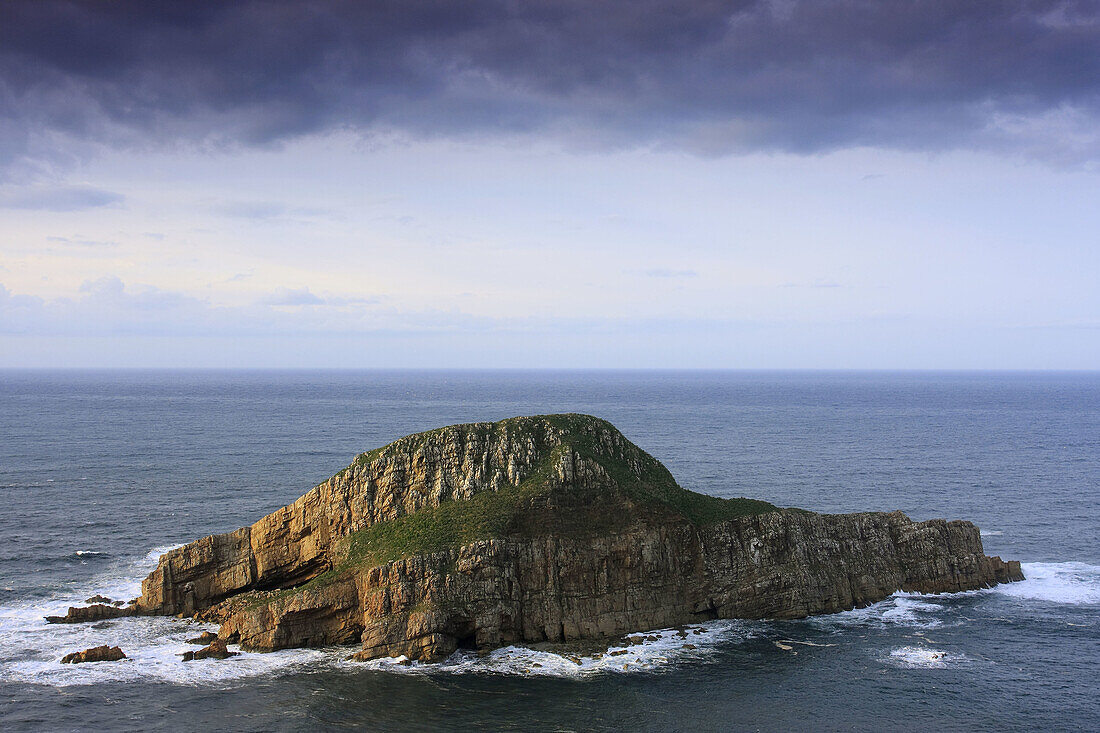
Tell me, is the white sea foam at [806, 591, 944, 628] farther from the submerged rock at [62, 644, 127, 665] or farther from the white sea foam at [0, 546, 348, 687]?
the submerged rock at [62, 644, 127, 665]

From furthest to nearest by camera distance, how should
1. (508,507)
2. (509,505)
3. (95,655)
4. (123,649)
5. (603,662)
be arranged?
(509,505) → (508,507) → (123,649) → (95,655) → (603,662)

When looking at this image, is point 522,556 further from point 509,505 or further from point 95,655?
point 95,655

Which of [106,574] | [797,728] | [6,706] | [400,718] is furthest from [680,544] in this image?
[106,574]

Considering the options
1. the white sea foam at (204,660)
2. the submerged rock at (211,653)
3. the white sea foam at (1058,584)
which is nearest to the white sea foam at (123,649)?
the white sea foam at (204,660)

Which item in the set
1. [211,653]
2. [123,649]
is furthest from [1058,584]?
[123,649]

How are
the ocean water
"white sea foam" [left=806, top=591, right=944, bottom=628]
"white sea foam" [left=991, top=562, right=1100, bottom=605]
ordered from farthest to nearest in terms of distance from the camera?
"white sea foam" [left=991, top=562, right=1100, bottom=605], "white sea foam" [left=806, top=591, right=944, bottom=628], the ocean water

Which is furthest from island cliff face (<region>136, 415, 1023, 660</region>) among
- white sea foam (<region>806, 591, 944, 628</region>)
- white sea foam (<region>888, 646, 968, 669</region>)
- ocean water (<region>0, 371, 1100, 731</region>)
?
white sea foam (<region>888, 646, 968, 669</region>)
